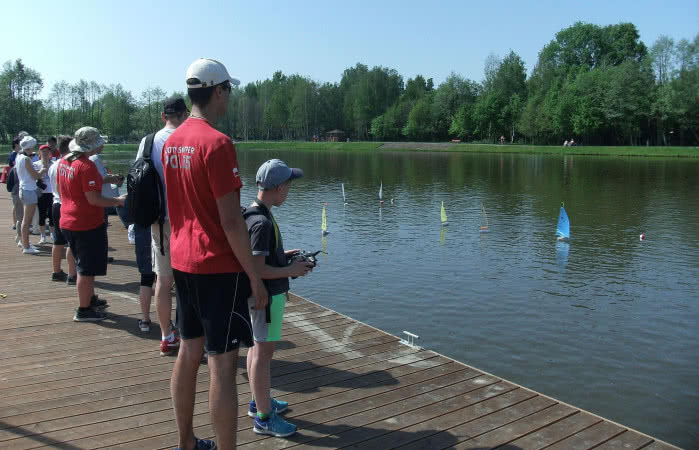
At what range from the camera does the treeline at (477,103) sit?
8131cm

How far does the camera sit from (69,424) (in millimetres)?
4336

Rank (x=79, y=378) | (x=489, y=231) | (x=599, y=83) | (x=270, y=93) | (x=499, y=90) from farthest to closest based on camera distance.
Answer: (x=270, y=93)
(x=499, y=90)
(x=599, y=83)
(x=489, y=231)
(x=79, y=378)

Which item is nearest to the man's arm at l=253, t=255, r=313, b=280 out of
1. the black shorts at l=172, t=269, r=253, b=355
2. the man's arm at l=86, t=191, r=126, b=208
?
the black shorts at l=172, t=269, r=253, b=355

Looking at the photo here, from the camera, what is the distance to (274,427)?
427 cm

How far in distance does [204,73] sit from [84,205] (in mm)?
3848

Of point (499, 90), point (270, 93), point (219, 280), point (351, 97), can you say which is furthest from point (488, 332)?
point (270, 93)

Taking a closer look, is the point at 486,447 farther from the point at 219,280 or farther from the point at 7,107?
the point at 7,107

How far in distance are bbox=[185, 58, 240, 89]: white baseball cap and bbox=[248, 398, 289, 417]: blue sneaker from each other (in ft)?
8.06

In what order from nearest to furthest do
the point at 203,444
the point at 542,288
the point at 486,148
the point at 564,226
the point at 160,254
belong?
the point at 203,444 < the point at 160,254 < the point at 542,288 < the point at 564,226 < the point at 486,148

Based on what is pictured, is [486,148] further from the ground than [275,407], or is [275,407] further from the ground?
[486,148]

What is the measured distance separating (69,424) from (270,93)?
156 metres

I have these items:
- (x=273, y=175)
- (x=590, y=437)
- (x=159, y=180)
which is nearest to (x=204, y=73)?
(x=273, y=175)

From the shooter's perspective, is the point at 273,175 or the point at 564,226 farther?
the point at 564,226

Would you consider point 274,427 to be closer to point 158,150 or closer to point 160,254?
point 160,254
